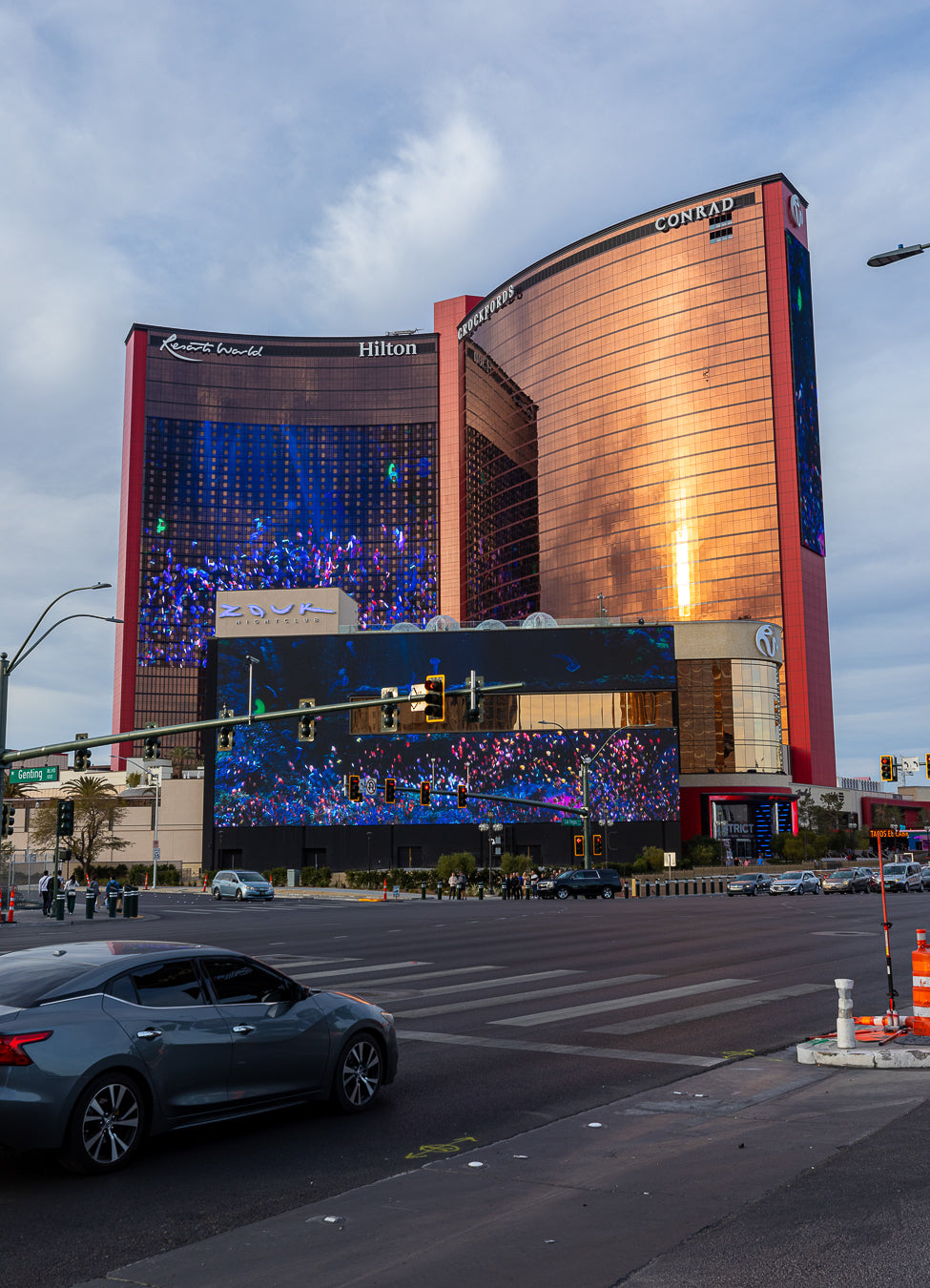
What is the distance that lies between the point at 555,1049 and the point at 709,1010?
325 cm

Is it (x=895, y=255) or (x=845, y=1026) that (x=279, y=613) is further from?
(x=845, y=1026)

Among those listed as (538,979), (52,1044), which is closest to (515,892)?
(538,979)

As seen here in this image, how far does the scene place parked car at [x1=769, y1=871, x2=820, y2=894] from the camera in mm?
55656

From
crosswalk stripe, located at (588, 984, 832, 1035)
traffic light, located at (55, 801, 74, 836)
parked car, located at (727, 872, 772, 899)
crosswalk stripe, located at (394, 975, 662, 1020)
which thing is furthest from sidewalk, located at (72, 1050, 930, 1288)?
parked car, located at (727, 872, 772, 899)

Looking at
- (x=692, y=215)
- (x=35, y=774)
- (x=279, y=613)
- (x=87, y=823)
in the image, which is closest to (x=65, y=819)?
(x=35, y=774)

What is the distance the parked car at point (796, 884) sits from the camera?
55.7 meters

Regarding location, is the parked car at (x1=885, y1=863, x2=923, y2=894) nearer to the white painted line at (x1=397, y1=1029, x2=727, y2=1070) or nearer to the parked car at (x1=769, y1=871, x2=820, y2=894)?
the parked car at (x1=769, y1=871, x2=820, y2=894)

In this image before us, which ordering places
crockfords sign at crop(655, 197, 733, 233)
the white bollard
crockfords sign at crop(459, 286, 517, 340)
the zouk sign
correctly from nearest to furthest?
the white bollard < the zouk sign < crockfords sign at crop(655, 197, 733, 233) < crockfords sign at crop(459, 286, 517, 340)

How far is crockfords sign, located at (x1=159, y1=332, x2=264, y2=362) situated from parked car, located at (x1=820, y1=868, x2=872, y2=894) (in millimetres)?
158284

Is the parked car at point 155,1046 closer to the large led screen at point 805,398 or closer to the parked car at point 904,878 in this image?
the parked car at point 904,878

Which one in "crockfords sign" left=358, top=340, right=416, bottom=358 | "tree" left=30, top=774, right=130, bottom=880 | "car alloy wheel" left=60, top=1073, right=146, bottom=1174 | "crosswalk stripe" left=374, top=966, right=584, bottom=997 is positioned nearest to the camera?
"car alloy wheel" left=60, top=1073, right=146, bottom=1174

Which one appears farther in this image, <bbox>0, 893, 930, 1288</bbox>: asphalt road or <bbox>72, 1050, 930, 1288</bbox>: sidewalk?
<bbox>0, 893, 930, 1288</bbox>: asphalt road

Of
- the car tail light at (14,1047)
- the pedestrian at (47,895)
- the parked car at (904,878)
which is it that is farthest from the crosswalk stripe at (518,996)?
the parked car at (904,878)

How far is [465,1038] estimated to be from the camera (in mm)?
12320
